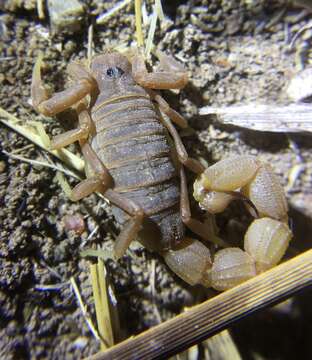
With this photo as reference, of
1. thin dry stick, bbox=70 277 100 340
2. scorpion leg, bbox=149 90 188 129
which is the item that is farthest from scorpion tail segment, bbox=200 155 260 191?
thin dry stick, bbox=70 277 100 340

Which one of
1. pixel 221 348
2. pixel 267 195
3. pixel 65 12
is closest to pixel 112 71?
pixel 65 12

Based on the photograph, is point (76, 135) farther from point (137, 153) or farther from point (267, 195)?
point (267, 195)

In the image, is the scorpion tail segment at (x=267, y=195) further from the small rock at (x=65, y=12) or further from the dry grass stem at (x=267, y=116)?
the small rock at (x=65, y=12)

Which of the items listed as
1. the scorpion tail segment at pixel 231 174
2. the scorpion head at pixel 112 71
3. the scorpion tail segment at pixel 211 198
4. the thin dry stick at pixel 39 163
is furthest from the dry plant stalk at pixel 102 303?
the scorpion head at pixel 112 71

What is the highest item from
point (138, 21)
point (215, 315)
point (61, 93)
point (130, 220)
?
point (138, 21)

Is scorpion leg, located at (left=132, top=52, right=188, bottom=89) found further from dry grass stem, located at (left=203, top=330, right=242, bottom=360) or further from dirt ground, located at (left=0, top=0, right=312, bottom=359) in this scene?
dry grass stem, located at (left=203, top=330, right=242, bottom=360)

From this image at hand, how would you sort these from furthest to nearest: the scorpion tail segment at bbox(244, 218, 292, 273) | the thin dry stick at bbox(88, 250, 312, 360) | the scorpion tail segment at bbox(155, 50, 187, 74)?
the scorpion tail segment at bbox(155, 50, 187, 74) < the scorpion tail segment at bbox(244, 218, 292, 273) < the thin dry stick at bbox(88, 250, 312, 360)
